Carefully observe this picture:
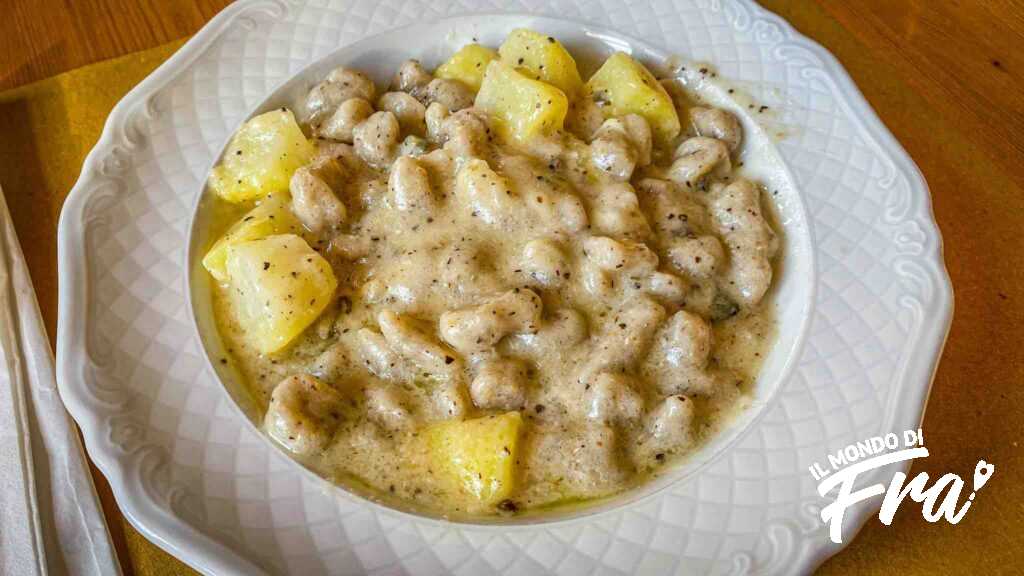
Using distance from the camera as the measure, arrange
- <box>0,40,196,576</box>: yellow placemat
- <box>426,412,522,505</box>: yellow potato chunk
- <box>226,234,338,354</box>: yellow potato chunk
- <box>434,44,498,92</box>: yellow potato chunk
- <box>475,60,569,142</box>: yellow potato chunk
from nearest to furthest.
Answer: <box>426,412,522,505</box>: yellow potato chunk → <box>226,234,338,354</box>: yellow potato chunk → <box>475,60,569,142</box>: yellow potato chunk → <box>0,40,196,576</box>: yellow placemat → <box>434,44,498,92</box>: yellow potato chunk

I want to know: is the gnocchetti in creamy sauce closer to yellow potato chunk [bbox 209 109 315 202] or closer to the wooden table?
yellow potato chunk [bbox 209 109 315 202]

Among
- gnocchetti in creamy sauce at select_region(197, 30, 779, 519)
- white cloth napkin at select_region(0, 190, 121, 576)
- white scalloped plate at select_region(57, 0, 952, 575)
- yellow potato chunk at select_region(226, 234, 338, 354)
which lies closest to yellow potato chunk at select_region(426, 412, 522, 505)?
gnocchetti in creamy sauce at select_region(197, 30, 779, 519)

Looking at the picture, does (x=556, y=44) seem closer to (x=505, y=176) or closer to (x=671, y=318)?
(x=505, y=176)

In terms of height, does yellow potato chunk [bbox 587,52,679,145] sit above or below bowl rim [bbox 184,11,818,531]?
above

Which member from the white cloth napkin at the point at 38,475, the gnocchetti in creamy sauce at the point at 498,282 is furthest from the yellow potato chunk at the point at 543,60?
the white cloth napkin at the point at 38,475

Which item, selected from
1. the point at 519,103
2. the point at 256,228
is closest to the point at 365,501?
the point at 256,228

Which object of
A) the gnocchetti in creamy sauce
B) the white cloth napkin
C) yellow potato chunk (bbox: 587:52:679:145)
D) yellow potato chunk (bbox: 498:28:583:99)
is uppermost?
yellow potato chunk (bbox: 498:28:583:99)

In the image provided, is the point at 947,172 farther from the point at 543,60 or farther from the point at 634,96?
the point at 543,60

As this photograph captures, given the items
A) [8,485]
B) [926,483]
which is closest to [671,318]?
[926,483]
